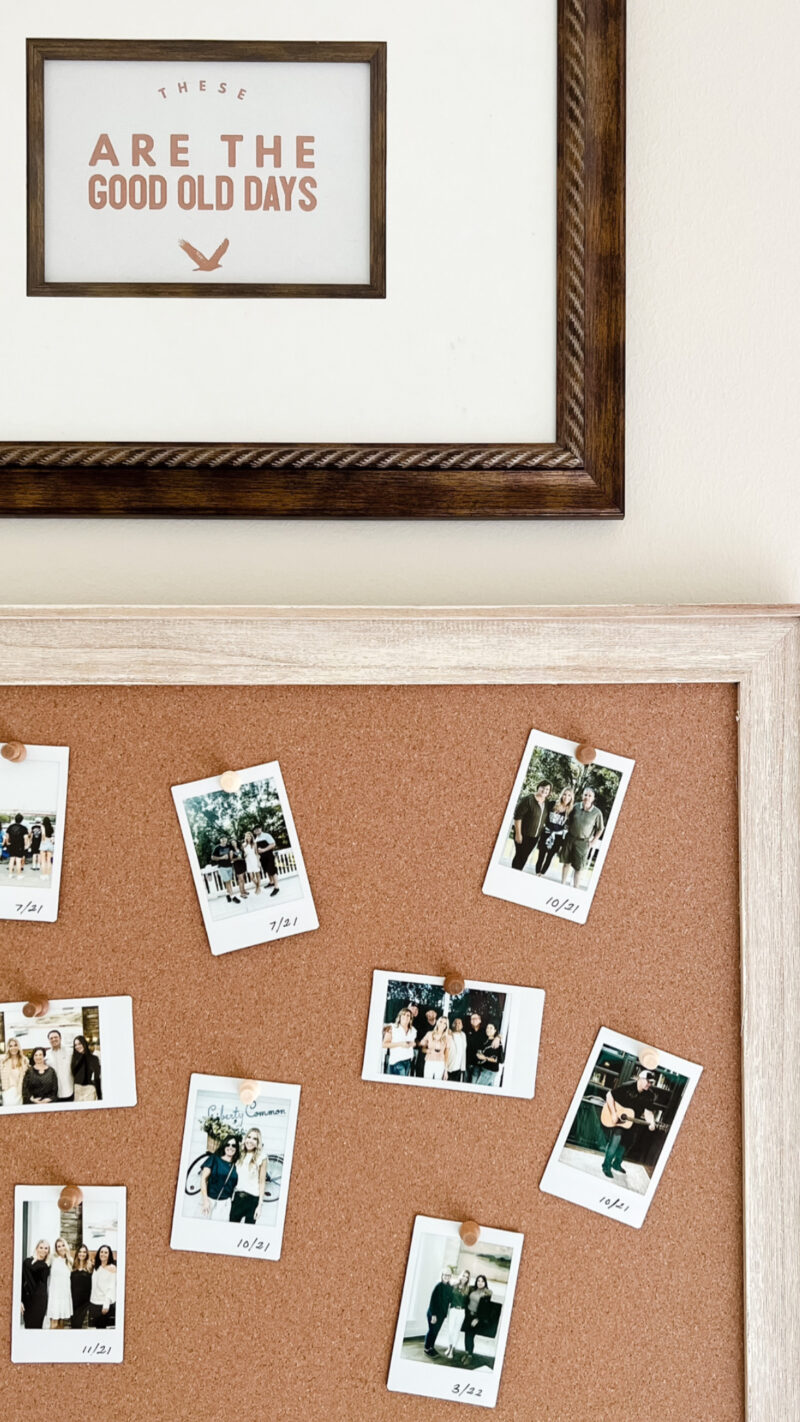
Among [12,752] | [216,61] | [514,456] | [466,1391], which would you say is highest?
[216,61]

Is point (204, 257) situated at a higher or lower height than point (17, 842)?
higher

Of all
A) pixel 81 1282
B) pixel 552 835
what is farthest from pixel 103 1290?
pixel 552 835

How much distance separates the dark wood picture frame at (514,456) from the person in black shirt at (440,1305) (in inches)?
20.7

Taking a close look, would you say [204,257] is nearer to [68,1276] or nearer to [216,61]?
[216,61]

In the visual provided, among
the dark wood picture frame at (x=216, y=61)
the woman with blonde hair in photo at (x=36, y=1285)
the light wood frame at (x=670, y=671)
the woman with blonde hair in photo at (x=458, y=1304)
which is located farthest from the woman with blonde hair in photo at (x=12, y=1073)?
the dark wood picture frame at (x=216, y=61)

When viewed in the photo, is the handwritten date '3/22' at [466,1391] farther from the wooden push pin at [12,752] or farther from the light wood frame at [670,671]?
the wooden push pin at [12,752]

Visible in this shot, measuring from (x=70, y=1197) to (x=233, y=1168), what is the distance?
11 centimetres

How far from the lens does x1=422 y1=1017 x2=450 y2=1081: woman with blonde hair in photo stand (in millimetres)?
729

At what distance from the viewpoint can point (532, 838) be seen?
73 cm

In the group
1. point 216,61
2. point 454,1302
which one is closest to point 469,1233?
point 454,1302

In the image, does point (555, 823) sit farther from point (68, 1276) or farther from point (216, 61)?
point (216, 61)

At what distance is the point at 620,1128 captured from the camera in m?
0.73

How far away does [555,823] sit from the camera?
0.73 metres

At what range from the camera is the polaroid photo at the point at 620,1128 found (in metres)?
0.73
